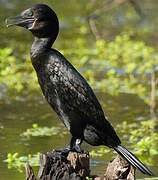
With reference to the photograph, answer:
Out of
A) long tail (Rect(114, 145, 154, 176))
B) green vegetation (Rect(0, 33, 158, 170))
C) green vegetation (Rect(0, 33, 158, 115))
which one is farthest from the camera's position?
green vegetation (Rect(0, 33, 158, 115))

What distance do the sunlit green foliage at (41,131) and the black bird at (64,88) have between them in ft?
8.42

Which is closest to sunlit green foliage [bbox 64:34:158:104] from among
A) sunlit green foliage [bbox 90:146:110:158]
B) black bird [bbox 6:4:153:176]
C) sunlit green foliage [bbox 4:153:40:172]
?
sunlit green foliage [bbox 90:146:110:158]

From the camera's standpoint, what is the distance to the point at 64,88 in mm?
5125

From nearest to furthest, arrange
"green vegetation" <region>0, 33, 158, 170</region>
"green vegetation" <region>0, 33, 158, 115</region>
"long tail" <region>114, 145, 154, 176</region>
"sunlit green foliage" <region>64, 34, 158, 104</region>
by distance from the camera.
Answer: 1. "long tail" <region>114, 145, 154, 176</region>
2. "green vegetation" <region>0, 33, 158, 170</region>
3. "green vegetation" <region>0, 33, 158, 115</region>
4. "sunlit green foliage" <region>64, 34, 158, 104</region>

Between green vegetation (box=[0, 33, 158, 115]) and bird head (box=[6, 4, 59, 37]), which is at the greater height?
green vegetation (box=[0, 33, 158, 115])

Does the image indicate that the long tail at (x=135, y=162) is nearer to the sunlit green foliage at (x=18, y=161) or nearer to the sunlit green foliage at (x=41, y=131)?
the sunlit green foliage at (x=18, y=161)

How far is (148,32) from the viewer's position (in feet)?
52.1

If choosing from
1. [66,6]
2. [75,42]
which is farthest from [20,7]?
[75,42]

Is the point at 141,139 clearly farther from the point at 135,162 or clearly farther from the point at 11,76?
the point at 11,76

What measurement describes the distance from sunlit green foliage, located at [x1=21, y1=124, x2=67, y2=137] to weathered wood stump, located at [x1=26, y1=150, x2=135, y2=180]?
2.63m

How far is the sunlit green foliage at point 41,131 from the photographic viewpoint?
7.82 meters

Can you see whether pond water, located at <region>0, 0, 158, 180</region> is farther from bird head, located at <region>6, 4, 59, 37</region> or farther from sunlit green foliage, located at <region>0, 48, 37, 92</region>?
bird head, located at <region>6, 4, 59, 37</region>

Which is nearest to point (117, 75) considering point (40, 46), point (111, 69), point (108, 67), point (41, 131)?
point (111, 69)

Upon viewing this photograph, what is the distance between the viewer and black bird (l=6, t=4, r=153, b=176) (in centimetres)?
506
